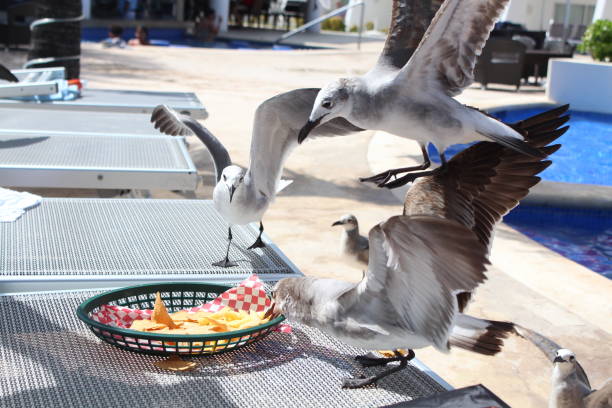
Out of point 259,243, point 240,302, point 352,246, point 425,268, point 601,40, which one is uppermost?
point 601,40

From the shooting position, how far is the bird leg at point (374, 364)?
2.19 m

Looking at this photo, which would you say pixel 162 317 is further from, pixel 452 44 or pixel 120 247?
pixel 452 44

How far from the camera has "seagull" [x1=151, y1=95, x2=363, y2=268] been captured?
296 centimetres

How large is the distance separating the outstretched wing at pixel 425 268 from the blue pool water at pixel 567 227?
227 inches

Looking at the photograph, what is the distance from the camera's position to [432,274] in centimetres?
182

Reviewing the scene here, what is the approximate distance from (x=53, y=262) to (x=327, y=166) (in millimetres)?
5970

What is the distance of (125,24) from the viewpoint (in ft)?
100

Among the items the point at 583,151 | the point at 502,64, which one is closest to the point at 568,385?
the point at 583,151

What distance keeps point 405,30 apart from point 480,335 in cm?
95

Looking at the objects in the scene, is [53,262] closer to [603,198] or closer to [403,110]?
[403,110]

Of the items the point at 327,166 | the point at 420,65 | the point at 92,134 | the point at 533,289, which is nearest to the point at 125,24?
the point at 327,166

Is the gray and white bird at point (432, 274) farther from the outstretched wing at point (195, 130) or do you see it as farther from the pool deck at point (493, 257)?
the outstretched wing at point (195, 130)

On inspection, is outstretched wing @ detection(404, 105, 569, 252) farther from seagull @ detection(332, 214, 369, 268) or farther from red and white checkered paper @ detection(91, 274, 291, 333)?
seagull @ detection(332, 214, 369, 268)

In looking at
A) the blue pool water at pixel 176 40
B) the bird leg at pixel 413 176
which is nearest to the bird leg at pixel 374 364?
the bird leg at pixel 413 176
